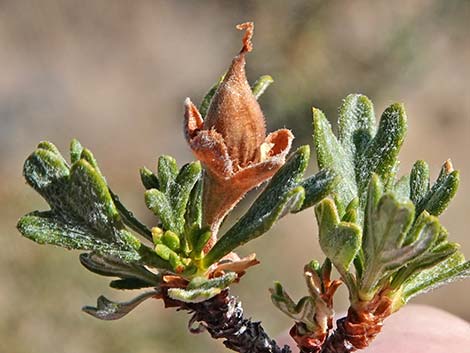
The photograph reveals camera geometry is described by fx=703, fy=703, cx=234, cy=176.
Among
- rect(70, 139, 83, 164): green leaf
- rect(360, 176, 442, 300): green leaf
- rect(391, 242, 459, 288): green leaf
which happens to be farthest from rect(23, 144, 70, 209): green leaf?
rect(391, 242, 459, 288): green leaf

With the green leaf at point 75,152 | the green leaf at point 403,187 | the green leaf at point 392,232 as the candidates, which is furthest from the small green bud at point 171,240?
the green leaf at point 403,187

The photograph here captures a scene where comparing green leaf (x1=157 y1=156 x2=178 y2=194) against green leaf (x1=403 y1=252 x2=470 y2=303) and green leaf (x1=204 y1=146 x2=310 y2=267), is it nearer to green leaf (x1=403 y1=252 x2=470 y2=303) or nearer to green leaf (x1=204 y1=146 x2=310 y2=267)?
green leaf (x1=204 y1=146 x2=310 y2=267)

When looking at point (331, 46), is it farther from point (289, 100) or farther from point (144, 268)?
point (144, 268)

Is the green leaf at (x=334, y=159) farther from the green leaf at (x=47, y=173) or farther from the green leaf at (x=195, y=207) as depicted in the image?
the green leaf at (x=47, y=173)

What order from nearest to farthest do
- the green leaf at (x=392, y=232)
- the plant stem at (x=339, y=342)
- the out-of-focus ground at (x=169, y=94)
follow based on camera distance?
the green leaf at (x=392, y=232) < the plant stem at (x=339, y=342) < the out-of-focus ground at (x=169, y=94)

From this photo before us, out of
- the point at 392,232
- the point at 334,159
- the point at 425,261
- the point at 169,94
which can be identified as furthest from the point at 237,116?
the point at 169,94

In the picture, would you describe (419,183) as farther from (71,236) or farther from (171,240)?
(71,236)
